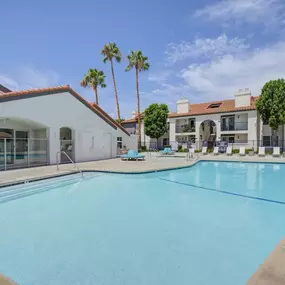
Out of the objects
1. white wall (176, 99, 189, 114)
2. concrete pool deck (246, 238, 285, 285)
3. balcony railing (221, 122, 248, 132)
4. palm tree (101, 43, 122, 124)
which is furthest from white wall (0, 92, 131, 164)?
balcony railing (221, 122, 248, 132)

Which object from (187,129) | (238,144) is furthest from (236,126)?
(187,129)

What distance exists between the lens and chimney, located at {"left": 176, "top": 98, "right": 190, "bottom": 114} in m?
34.6

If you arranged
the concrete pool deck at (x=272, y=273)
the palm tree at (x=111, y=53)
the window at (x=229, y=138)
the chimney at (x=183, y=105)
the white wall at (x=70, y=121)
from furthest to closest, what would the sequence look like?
the chimney at (x=183, y=105)
the palm tree at (x=111, y=53)
the window at (x=229, y=138)
the white wall at (x=70, y=121)
the concrete pool deck at (x=272, y=273)

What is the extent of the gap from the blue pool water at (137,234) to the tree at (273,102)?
18.0 metres

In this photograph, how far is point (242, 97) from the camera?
3002 cm

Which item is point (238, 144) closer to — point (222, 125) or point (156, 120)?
point (222, 125)

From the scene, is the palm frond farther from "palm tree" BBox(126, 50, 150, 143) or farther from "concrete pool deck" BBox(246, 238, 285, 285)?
"concrete pool deck" BBox(246, 238, 285, 285)

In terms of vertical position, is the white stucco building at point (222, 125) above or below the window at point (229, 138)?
above

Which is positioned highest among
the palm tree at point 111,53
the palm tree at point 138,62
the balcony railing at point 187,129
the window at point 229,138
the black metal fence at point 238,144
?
the palm tree at point 111,53

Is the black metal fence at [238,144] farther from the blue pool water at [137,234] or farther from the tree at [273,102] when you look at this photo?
the blue pool water at [137,234]

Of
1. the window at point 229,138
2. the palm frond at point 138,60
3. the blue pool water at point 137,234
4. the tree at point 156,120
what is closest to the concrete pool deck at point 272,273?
the blue pool water at point 137,234

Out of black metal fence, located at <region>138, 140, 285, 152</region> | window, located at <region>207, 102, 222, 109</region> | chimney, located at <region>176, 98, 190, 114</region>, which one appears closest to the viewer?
black metal fence, located at <region>138, 140, 285, 152</region>

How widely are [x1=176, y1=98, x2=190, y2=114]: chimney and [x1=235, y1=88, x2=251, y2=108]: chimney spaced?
23.5ft

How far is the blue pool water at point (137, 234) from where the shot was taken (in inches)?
141
